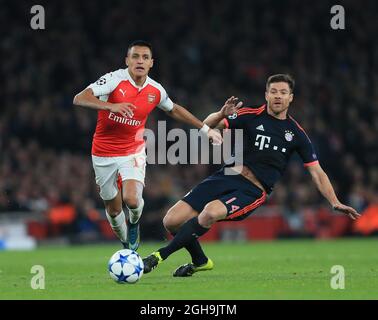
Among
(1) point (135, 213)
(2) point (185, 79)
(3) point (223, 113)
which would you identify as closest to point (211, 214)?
(3) point (223, 113)

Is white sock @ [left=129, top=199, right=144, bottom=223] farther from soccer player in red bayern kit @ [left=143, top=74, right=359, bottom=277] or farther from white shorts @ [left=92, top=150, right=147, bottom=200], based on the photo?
soccer player in red bayern kit @ [left=143, top=74, right=359, bottom=277]

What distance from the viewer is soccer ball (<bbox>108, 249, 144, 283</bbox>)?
950 centimetres

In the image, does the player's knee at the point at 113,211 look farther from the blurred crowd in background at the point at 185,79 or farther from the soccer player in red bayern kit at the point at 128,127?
the blurred crowd in background at the point at 185,79

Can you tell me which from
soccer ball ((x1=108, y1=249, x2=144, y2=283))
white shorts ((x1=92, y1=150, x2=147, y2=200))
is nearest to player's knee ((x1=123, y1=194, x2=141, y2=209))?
white shorts ((x1=92, y1=150, x2=147, y2=200))

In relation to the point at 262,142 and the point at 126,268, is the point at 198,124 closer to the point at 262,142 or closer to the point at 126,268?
the point at 262,142

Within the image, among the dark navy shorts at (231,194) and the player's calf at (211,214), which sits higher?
the dark navy shorts at (231,194)

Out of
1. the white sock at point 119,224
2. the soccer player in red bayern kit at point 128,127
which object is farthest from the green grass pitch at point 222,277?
the soccer player in red bayern kit at point 128,127

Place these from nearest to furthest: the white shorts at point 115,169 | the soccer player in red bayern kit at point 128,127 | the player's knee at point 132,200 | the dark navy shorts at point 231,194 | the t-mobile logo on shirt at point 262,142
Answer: the dark navy shorts at point 231,194 → the t-mobile logo on shirt at point 262,142 → the soccer player in red bayern kit at point 128,127 → the player's knee at point 132,200 → the white shorts at point 115,169

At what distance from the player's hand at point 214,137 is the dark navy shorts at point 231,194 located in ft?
1.36

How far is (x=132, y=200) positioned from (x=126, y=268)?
2104 millimetres

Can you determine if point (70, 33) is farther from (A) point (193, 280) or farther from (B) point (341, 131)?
(A) point (193, 280)

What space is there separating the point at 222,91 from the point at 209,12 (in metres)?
2.99

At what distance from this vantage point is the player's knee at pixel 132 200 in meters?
11.5
